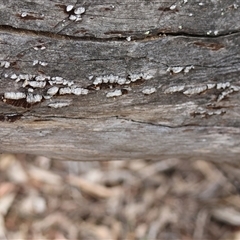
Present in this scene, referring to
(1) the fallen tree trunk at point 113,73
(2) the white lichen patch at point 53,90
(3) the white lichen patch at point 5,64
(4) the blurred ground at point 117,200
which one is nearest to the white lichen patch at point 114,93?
(1) the fallen tree trunk at point 113,73

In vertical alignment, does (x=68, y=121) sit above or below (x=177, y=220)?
above

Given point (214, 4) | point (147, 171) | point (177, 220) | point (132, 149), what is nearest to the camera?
point (214, 4)

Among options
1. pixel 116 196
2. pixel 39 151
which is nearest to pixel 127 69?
pixel 39 151

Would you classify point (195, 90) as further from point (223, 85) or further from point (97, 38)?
point (97, 38)

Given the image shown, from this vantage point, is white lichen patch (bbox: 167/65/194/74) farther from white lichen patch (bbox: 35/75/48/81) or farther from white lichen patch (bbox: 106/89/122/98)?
white lichen patch (bbox: 35/75/48/81)

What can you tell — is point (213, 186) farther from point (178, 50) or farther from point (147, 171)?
point (178, 50)

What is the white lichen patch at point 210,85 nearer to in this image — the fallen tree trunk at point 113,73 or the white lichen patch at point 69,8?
the fallen tree trunk at point 113,73
